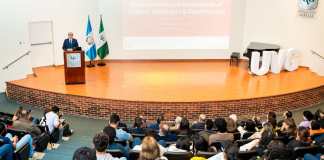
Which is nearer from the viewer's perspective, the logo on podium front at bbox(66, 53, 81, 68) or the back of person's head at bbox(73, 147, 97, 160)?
the back of person's head at bbox(73, 147, 97, 160)

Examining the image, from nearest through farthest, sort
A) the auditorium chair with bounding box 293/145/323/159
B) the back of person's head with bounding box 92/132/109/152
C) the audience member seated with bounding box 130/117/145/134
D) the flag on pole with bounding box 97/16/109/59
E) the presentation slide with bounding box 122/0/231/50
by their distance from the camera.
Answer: the back of person's head with bounding box 92/132/109/152 < the auditorium chair with bounding box 293/145/323/159 < the audience member seated with bounding box 130/117/145/134 < the flag on pole with bounding box 97/16/109/59 < the presentation slide with bounding box 122/0/231/50

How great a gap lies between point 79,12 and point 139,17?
1.93m

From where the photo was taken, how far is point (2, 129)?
5977 millimetres

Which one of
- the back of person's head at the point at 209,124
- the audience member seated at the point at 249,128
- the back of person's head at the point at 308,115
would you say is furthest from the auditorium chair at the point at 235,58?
the back of person's head at the point at 209,124

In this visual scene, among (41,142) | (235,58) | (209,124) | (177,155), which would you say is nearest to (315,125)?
(209,124)

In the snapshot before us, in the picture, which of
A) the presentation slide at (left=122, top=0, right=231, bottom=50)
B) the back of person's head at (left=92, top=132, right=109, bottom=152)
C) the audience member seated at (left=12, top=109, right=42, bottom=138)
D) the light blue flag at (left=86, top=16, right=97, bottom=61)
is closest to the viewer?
the back of person's head at (left=92, top=132, right=109, bottom=152)

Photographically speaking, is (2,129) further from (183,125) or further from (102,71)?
(102,71)

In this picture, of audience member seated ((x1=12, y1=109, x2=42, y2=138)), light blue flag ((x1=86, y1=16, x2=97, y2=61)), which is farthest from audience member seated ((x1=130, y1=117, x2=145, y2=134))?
light blue flag ((x1=86, y1=16, x2=97, y2=61))

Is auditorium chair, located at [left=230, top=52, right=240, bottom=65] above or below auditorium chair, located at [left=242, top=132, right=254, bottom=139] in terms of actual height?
above

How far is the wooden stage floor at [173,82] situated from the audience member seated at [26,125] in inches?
99.4

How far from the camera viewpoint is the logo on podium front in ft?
33.0

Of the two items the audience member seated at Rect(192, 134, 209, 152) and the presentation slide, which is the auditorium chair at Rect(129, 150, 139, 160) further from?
the presentation slide

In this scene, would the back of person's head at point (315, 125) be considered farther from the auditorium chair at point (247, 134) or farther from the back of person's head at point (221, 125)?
the back of person's head at point (221, 125)

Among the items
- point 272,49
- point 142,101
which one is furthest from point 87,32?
point 272,49
